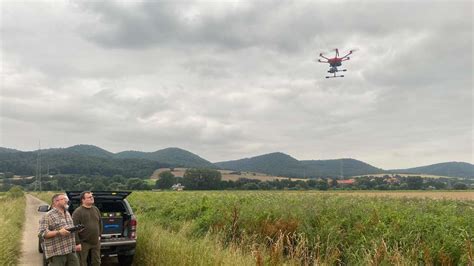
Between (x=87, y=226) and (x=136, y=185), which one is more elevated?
(x=87, y=226)

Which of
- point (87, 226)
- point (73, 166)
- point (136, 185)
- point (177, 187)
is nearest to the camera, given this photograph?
point (87, 226)

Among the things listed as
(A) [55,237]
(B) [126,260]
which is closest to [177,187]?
(B) [126,260]

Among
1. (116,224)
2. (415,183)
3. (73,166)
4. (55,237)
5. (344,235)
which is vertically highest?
(73,166)

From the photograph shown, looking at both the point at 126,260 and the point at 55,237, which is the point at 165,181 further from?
the point at 55,237

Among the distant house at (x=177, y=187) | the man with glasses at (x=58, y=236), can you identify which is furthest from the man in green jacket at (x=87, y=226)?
the distant house at (x=177, y=187)

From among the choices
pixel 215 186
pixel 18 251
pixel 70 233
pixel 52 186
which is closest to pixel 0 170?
pixel 52 186

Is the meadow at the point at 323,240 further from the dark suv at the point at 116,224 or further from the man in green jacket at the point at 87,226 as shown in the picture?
the man in green jacket at the point at 87,226
